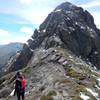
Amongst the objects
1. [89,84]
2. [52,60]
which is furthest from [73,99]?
[52,60]

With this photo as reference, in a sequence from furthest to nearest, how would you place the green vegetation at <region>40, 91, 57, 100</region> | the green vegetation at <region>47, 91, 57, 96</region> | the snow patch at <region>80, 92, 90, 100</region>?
the green vegetation at <region>47, 91, 57, 96</region> → the green vegetation at <region>40, 91, 57, 100</region> → the snow patch at <region>80, 92, 90, 100</region>

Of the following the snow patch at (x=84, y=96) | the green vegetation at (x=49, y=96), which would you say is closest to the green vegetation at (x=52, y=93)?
the green vegetation at (x=49, y=96)

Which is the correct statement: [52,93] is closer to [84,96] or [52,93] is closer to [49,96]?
[49,96]

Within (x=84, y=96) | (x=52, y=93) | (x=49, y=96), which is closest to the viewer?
(x=84, y=96)

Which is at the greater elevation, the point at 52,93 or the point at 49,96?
the point at 52,93

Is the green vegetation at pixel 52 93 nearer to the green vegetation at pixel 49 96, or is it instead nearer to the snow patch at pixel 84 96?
the green vegetation at pixel 49 96

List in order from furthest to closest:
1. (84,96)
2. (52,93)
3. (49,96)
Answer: (52,93), (49,96), (84,96)

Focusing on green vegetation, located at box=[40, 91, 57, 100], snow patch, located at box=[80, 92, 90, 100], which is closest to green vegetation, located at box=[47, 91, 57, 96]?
green vegetation, located at box=[40, 91, 57, 100]

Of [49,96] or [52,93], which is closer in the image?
[49,96]

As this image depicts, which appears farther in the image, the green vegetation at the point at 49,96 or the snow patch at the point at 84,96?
the green vegetation at the point at 49,96

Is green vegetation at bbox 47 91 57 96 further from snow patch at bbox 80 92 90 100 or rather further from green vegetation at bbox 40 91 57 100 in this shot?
Answer: snow patch at bbox 80 92 90 100

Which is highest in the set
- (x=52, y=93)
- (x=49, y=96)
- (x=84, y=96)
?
(x=52, y=93)

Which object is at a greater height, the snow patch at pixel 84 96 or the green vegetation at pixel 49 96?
the green vegetation at pixel 49 96

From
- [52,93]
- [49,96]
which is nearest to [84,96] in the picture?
[52,93]
